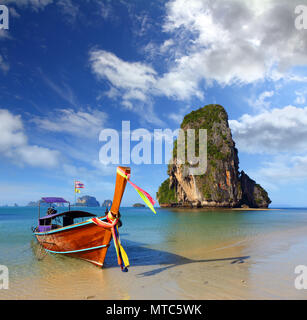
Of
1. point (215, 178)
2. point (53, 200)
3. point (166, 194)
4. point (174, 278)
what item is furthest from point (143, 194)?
point (166, 194)

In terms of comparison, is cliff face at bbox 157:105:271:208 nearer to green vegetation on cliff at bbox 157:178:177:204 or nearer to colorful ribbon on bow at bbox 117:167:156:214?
green vegetation on cliff at bbox 157:178:177:204

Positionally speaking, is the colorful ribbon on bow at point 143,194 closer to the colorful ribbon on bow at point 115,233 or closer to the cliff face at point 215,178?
the colorful ribbon on bow at point 115,233

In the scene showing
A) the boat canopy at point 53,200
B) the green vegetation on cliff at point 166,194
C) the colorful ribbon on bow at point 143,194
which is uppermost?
the colorful ribbon on bow at point 143,194

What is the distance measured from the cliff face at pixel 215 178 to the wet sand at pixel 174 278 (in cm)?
6618

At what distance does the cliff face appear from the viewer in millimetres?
75250

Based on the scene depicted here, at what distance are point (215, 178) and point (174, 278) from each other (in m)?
71.2

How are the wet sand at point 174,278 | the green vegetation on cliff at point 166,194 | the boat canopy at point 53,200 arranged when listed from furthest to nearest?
the green vegetation on cliff at point 166,194 < the boat canopy at point 53,200 < the wet sand at point 174,278

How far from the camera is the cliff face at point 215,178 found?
75.2m

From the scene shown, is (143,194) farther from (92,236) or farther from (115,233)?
(92,236)

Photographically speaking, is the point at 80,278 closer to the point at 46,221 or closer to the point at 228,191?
the point at 46,221

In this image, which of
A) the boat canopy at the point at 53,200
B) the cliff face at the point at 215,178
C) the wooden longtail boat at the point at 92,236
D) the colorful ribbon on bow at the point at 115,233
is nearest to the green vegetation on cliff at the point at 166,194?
the cliff face at the point at 215,178

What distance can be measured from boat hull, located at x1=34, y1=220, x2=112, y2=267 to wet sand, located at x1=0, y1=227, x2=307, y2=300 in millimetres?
419
